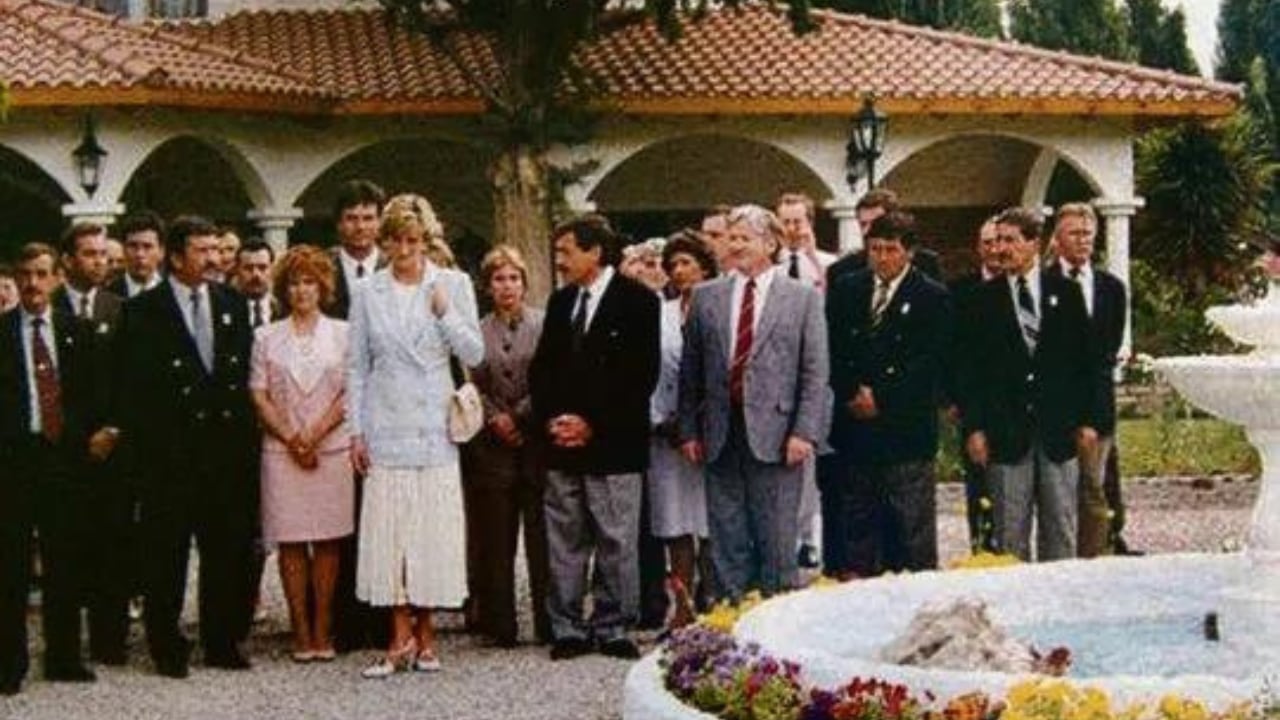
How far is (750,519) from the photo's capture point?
10875mm

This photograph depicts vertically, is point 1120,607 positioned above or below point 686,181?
below

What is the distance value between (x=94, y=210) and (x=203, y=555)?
13696 millimetres

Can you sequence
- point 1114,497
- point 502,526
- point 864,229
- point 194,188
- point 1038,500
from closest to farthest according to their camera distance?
point 1038,500 < point 502,526 < point 864,229 < point 1114,497 < point 194,188

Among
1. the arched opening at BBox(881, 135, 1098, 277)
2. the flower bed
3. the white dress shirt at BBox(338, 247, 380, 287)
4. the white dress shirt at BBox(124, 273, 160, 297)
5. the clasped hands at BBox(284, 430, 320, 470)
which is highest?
the arched opening at BBox(881, 135, 1098, 277)

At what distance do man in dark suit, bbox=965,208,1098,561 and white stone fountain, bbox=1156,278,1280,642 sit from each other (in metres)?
2.68

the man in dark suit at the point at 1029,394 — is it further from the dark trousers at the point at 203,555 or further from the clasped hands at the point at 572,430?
the dark trousers at the point at 203,555

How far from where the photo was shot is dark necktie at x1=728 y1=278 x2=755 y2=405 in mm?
10773

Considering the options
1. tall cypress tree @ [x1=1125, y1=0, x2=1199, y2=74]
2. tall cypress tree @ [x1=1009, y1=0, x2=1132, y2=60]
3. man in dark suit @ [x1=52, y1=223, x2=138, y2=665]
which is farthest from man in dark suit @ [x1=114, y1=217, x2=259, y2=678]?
tall cypress tree @ [x1=1125, y1=0, x2=1199, y2=74]

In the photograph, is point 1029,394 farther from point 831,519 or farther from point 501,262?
point 501,262

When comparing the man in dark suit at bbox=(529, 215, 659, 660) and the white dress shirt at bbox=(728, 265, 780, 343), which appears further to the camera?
the man in dark suit at bbox=(529, 215, 659, 660)

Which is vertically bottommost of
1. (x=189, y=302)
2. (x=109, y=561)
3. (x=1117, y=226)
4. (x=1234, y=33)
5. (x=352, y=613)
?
(x=352, y=613)

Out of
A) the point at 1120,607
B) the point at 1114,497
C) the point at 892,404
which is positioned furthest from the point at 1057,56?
the point at 1120,607

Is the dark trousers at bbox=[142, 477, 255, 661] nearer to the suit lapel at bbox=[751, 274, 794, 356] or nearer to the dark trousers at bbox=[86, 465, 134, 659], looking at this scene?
the dark trousers at bbox=[86, 465, 134, 659]

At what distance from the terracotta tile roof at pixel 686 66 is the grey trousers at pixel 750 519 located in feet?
47.5
